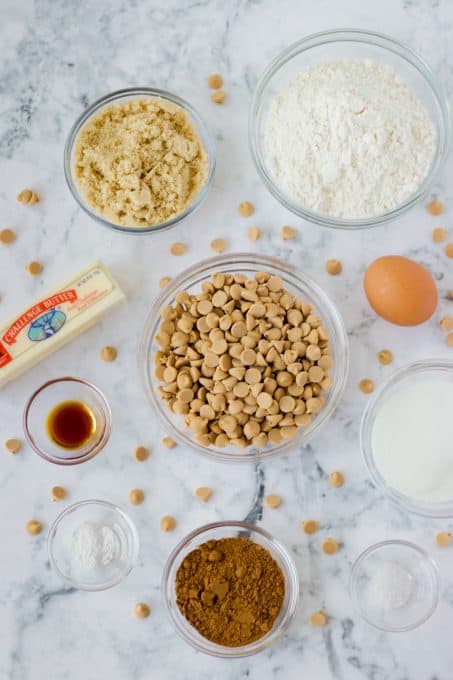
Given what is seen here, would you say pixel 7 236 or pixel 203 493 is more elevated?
pixel 7 236

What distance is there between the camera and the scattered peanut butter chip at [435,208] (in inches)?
63.1

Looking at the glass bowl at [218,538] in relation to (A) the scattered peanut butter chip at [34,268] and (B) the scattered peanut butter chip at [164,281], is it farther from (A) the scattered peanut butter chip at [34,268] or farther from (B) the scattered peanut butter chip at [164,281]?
(A) the scattered peanut butter chip at [34,268]

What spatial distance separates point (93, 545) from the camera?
5.18 ft

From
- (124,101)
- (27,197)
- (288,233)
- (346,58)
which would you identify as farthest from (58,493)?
(346,58)

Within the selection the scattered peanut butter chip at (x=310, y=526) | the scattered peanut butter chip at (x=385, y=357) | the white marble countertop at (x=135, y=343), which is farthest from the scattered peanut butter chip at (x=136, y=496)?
the scattered peanut butter chip at (x=385, y=357)

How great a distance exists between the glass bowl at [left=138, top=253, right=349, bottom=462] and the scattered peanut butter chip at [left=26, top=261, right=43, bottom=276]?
0.93 feet

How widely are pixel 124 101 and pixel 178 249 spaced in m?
0.35

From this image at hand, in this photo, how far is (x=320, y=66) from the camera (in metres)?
1.57

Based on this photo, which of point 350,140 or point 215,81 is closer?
point 350,140

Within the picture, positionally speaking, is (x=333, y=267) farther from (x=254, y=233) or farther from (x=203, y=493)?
(x=203, y=493)

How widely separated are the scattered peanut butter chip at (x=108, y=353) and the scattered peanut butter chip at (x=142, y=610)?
543 mm

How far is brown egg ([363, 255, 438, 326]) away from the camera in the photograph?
4.82 ft

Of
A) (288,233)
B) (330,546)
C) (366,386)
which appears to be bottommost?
(330,546)

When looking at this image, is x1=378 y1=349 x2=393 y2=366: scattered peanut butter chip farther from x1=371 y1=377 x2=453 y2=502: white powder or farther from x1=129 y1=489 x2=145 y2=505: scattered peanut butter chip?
x1=129 y1=489 x2=145 y2=505: scattered peanut butter chip
